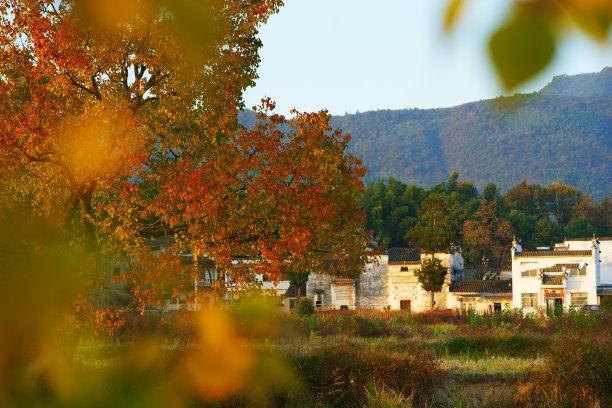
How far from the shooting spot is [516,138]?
0.92 meters

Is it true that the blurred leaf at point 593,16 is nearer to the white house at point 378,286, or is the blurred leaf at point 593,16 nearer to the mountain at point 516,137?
the mountain at point 516,137

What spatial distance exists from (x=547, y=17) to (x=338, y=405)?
13.4 meters

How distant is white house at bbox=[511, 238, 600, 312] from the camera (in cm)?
4950

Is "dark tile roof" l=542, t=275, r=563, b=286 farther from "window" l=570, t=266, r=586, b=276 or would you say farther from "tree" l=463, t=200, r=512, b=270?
"tree" l=463, t=200, r=512, b=270

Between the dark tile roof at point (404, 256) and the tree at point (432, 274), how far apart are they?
21.5ft

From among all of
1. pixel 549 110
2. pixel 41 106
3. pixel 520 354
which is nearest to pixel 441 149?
pixel 549 110

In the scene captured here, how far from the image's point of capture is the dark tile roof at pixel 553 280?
4958 centimetres

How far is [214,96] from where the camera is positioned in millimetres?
12570

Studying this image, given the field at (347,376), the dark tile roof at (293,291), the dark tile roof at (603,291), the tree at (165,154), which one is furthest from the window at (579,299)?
the tree at (165,154)

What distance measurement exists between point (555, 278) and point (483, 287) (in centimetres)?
608

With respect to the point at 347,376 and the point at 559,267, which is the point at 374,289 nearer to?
the point at 559,267

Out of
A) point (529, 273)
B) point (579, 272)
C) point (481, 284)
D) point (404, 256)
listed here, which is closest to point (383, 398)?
point (529, 273)

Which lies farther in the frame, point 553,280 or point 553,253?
point 553,253

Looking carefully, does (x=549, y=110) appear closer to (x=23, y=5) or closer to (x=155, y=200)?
(x=155, y=200)
